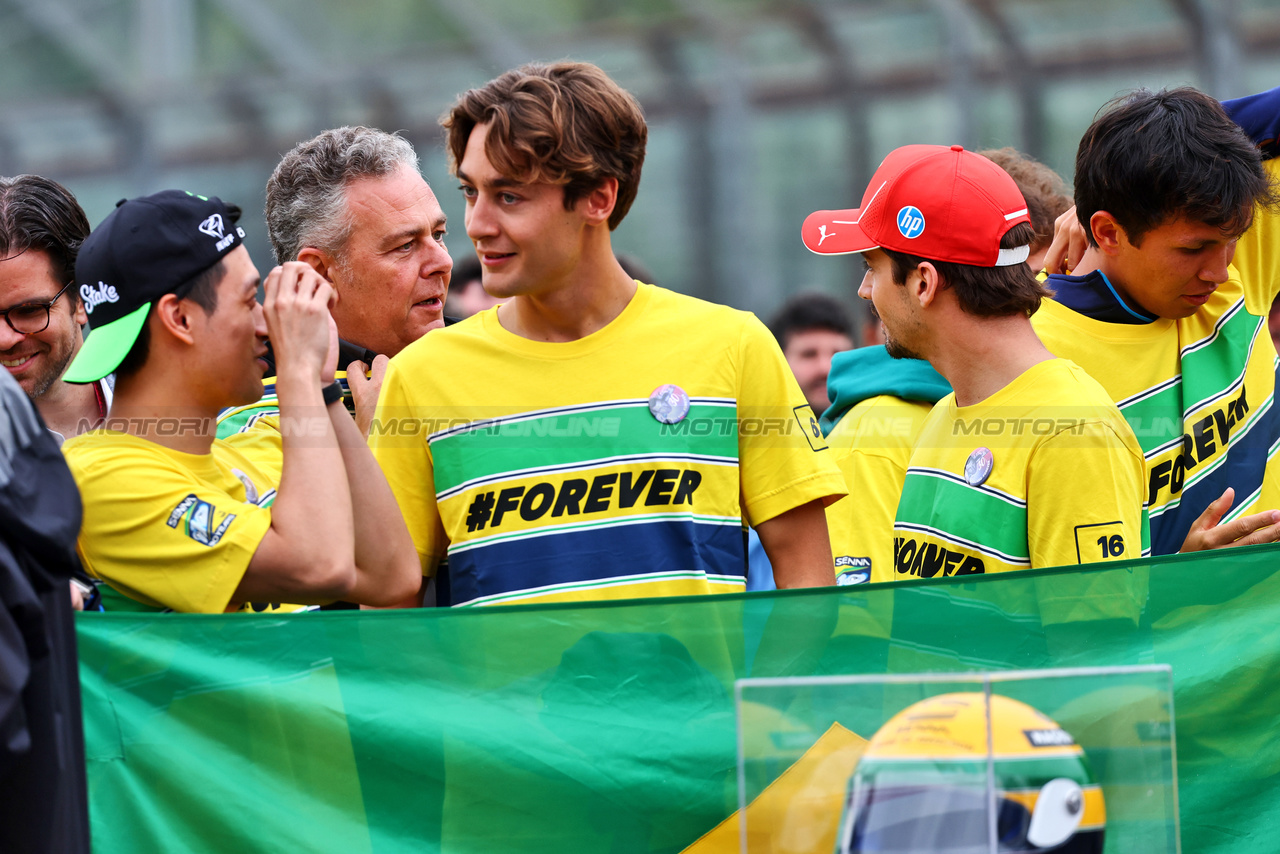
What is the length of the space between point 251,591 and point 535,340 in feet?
2.46

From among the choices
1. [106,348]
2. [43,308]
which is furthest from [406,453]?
[43,308]

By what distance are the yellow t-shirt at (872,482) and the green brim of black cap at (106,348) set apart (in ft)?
6.02

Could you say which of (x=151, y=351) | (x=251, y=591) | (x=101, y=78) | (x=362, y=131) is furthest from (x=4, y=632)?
(x=101, y=78)

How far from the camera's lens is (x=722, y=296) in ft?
29.9

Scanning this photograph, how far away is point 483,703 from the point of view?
99.0 inches

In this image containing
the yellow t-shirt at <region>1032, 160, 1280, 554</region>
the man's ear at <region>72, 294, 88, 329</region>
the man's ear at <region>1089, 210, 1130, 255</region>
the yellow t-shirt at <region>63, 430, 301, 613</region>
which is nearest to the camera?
the yellow t-shirt at <region>63, 430, 301, 613</region>

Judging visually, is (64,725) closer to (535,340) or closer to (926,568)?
(535,340)

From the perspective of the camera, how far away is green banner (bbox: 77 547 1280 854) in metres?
2.47

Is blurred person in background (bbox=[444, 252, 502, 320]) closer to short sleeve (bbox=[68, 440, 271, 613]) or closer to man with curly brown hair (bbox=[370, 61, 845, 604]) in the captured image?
man with curly brown hair (bbox=[370, 61, 845, 604])

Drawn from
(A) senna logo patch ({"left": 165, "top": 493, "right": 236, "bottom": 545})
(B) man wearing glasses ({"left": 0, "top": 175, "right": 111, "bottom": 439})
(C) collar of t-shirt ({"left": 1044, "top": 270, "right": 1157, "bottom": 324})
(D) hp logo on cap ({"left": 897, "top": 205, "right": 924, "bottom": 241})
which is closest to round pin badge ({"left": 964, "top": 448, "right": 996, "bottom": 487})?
(D) hp logo on cap ({"left": 897, "top": 205, "right": 924, "bottom": 241})

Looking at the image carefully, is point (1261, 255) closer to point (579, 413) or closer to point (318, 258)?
point (579, 413)

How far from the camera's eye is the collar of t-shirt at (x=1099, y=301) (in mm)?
3225

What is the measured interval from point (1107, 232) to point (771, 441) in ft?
3.75

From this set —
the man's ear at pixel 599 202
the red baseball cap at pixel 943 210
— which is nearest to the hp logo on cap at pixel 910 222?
the red baseball cap at pixel 943 210
